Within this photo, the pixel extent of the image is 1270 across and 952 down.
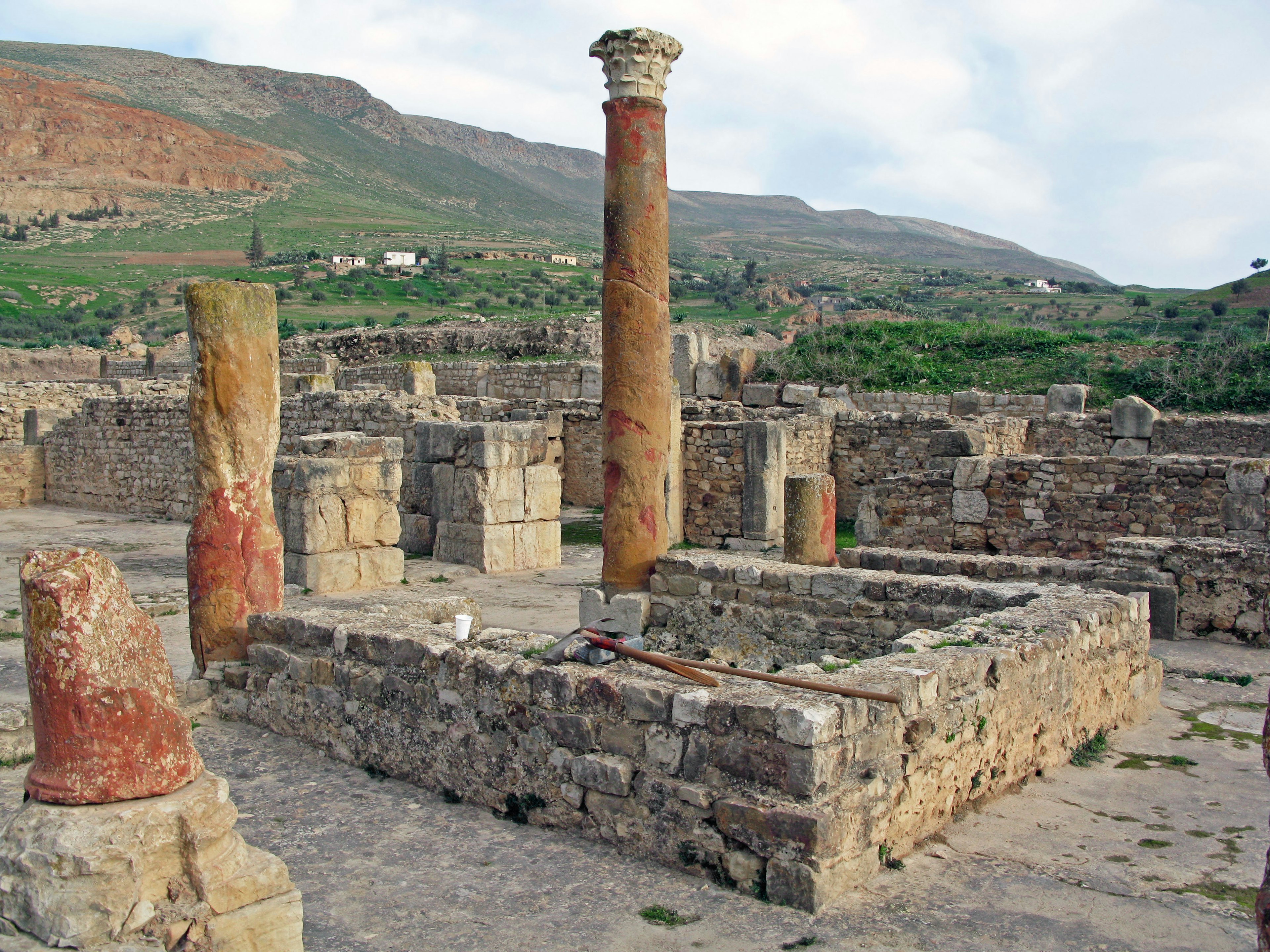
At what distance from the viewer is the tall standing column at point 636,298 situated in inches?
333

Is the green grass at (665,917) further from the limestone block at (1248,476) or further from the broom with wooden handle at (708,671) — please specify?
the limestone block at (1248,476)

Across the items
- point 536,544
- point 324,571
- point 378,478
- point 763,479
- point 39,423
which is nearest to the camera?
point 324,571

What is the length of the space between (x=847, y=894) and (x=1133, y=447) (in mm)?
15619

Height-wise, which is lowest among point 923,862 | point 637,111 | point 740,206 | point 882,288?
point 923,862

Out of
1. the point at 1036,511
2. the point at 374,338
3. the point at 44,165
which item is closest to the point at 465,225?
the point at 44,165

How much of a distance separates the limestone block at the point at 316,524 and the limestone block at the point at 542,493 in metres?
2.55

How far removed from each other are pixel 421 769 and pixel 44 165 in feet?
271

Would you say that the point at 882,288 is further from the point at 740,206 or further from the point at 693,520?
the point at 740,206

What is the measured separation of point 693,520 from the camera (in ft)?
52.2

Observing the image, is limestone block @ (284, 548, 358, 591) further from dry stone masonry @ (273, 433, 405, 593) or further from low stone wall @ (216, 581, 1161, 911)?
low stone wall @ (216, 581, 1161, 911)

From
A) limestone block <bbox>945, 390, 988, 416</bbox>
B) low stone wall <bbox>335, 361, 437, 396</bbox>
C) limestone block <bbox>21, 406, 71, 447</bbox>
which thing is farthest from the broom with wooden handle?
limestone block <bbox>21, 406, 71, 447</bbox>

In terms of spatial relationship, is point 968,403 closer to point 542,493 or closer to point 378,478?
point 542,493

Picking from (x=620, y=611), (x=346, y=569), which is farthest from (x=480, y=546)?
(x=620, y=611)

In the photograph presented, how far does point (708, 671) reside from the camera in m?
5.03
